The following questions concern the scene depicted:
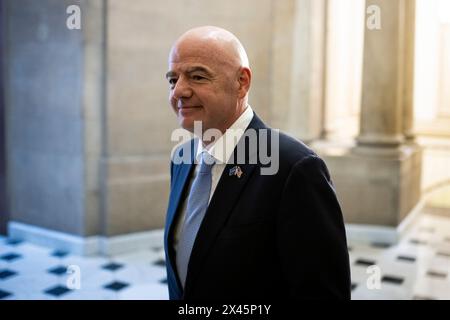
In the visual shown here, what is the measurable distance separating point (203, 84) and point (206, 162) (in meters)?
0.30

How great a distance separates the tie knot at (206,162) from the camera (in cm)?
177

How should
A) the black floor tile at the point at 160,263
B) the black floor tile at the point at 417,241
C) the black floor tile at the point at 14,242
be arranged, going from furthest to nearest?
the black floor tile at the point at 417,241, the black floor tile at the point at 14,242, the black floor tile at the point at 160,263

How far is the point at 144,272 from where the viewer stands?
215 inches

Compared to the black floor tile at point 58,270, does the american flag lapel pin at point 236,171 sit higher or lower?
higher

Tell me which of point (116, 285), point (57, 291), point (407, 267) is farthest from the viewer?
point (407, 267)

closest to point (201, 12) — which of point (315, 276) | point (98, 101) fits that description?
point (98, 101)

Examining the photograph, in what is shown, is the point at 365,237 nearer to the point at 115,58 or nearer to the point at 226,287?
the point at 115,58

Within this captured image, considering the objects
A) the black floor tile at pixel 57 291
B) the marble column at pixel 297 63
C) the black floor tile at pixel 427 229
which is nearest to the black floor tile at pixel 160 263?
the black floor tile at pixel 57 291

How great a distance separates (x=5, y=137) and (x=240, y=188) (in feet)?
19.3

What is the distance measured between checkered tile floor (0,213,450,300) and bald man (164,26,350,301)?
334 centimetres

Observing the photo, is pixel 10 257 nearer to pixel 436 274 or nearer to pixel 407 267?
pixel 407 267

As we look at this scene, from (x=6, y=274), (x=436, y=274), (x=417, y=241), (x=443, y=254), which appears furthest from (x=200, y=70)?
(x=417, y=241)

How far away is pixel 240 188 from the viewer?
5.39 ft

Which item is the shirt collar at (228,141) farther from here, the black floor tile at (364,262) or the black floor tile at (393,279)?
the black floor tile at (364,262)
